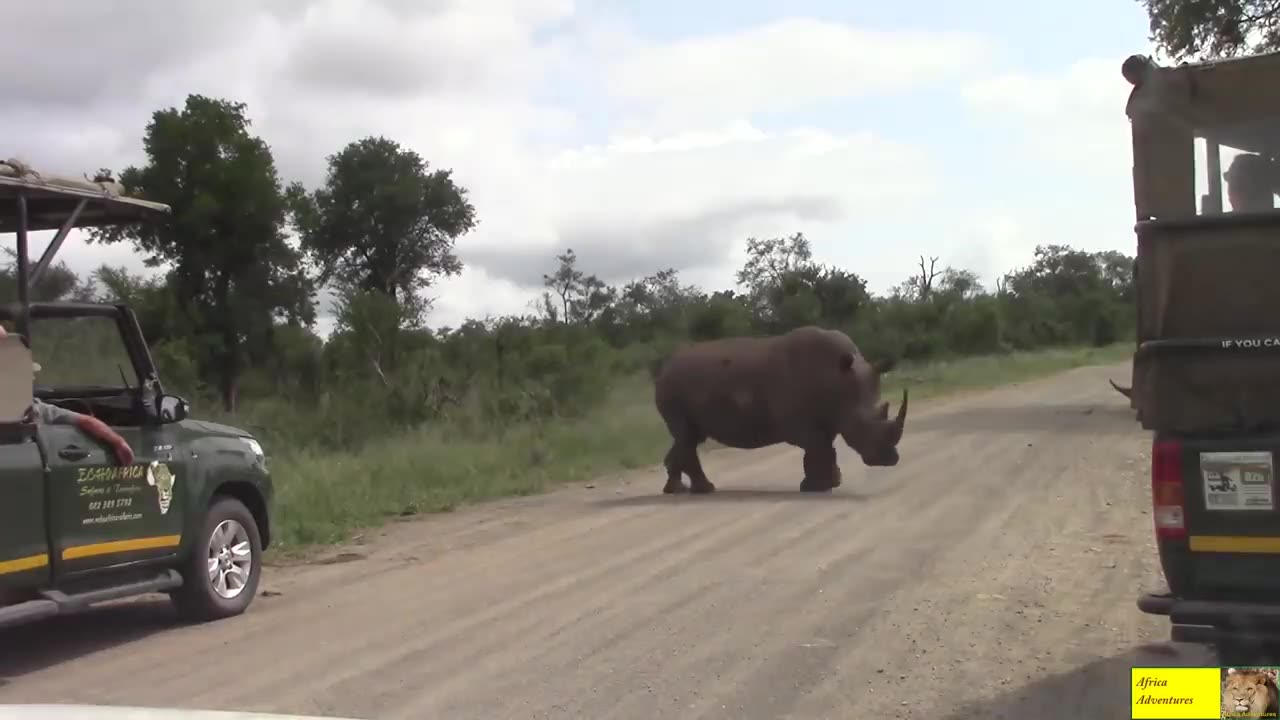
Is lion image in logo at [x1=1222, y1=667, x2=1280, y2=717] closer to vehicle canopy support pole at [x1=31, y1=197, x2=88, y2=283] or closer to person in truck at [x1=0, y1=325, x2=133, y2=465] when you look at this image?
person in truck at [x1=0, y1=325, x2=133, y2=465]

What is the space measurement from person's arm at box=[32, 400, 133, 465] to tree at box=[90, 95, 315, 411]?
1871cm

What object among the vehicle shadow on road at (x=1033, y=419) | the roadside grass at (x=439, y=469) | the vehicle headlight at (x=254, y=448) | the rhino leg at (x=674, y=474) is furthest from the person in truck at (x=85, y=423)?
the vehicle shadow on road at (x=1033, y=419)

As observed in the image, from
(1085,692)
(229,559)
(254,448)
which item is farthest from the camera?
(254,448)

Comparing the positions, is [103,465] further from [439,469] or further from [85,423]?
[439,469]

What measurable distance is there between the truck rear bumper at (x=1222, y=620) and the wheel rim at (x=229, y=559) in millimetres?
6396

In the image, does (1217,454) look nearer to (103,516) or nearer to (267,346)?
(103,516)

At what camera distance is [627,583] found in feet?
32.4

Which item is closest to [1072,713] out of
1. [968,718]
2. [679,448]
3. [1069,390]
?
[968,718]

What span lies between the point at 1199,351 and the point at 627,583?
5.23 m

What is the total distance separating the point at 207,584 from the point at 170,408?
1.27 meters

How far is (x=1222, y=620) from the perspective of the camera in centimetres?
544

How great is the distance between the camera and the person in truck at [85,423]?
774 centimetres

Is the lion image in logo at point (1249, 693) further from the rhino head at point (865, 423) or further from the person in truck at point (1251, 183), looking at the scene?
the rhino head at point (865, 423)

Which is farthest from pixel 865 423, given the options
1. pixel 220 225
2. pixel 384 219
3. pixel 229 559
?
pixel 384 219
